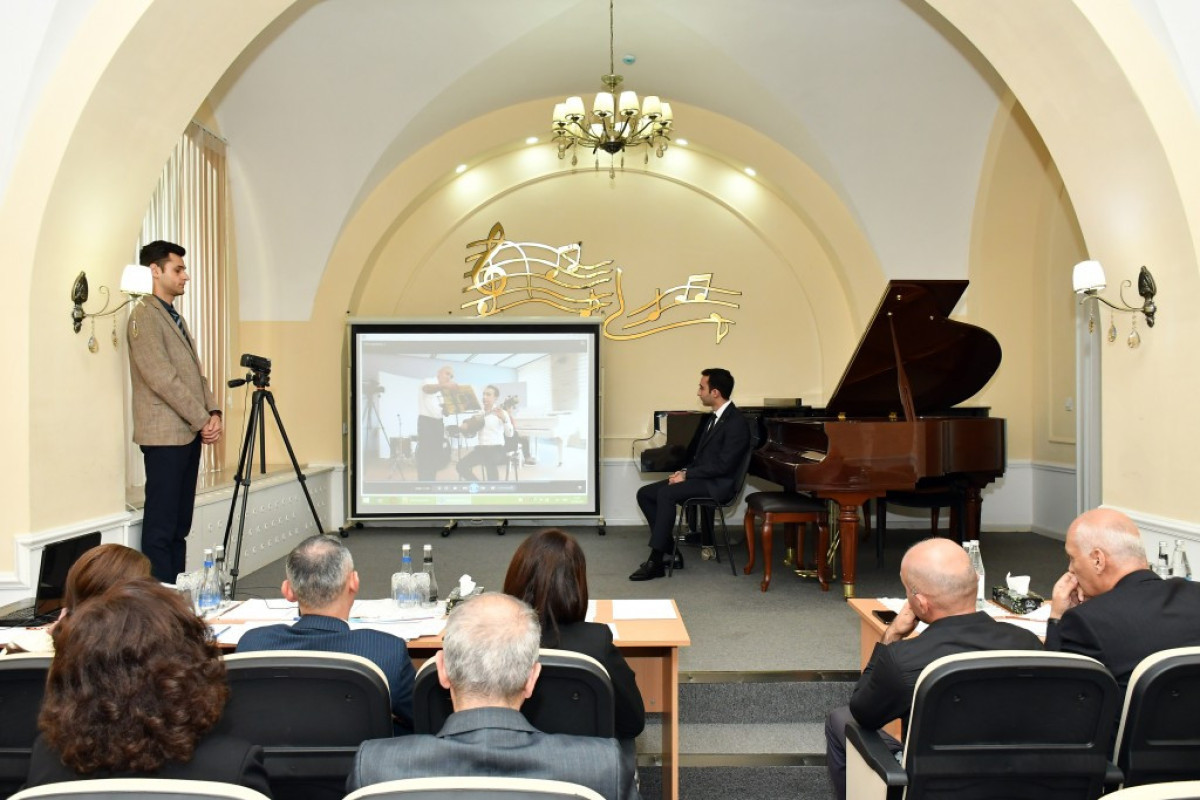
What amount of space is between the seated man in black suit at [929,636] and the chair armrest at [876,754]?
0.03m

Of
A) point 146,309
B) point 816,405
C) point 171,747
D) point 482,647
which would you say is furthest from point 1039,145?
point 171,747

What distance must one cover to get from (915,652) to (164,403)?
3663mm

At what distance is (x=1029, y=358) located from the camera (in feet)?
25.9

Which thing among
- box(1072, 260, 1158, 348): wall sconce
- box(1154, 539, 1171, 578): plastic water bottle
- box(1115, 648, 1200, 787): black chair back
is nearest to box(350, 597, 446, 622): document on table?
box(1115, 648, 1200, 787): black chair back

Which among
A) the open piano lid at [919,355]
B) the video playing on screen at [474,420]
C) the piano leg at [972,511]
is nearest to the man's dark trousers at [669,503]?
the open piano lid at [919,355]

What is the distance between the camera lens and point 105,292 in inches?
172

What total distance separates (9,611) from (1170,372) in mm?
5113

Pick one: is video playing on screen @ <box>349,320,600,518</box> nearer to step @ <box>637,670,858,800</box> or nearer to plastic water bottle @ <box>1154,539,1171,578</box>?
step @ <box>637,670,858,800</box>

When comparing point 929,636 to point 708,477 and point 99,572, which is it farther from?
point 708,477

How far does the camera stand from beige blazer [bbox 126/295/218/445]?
438cm

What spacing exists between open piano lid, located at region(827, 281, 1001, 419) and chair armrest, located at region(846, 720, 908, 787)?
313cm

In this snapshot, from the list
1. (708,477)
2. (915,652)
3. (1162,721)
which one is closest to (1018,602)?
(1162,721)

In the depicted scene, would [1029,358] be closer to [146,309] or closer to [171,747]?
[146,309]

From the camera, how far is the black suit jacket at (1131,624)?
231 centimetres
